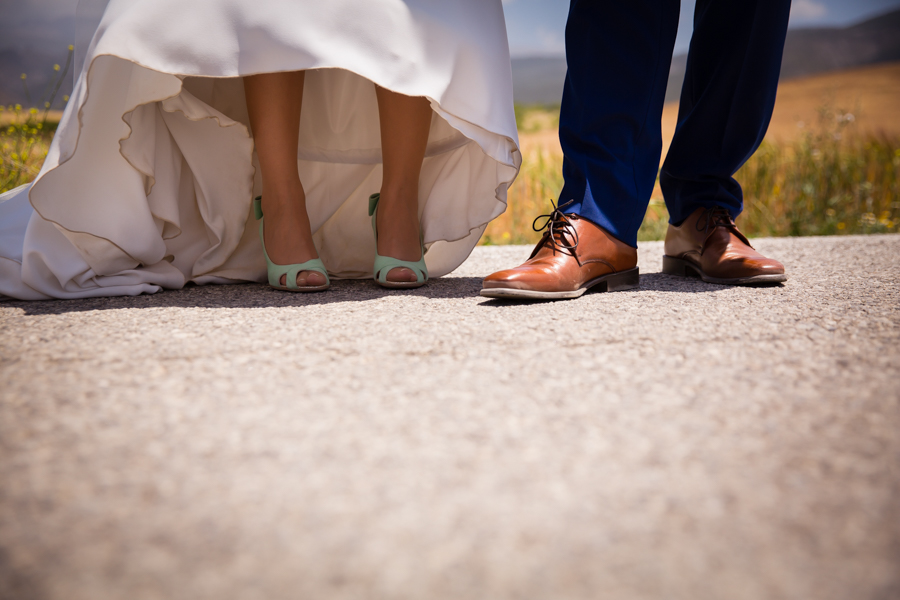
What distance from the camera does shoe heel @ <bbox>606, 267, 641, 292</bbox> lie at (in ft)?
4.82

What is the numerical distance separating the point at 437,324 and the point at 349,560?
66 cm

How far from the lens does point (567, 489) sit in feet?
1.70

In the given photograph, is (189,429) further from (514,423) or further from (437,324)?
(437,324)

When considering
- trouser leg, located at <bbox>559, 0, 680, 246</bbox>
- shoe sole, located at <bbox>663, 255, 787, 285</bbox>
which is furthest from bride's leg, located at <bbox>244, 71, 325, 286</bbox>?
shoe sole, located at <bbox>663, 255, 787, 285</bbox>

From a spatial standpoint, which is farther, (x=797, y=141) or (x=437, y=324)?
(x=797, y=141)

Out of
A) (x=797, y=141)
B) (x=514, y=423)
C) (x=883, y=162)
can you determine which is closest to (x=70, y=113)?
(x=514, y=423)

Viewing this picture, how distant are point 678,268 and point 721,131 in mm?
415

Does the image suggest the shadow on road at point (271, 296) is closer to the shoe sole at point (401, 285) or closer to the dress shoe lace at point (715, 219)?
the shoe sole at point (401, 285)

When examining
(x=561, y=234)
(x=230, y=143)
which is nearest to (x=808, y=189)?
(x=561, y=234)

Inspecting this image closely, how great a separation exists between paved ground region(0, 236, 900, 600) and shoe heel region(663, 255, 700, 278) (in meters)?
0.66

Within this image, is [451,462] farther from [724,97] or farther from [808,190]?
[808,190]

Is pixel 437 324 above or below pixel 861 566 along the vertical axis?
above

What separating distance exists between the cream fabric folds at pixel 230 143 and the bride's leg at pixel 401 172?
0.38ft

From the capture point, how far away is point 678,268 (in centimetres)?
174
